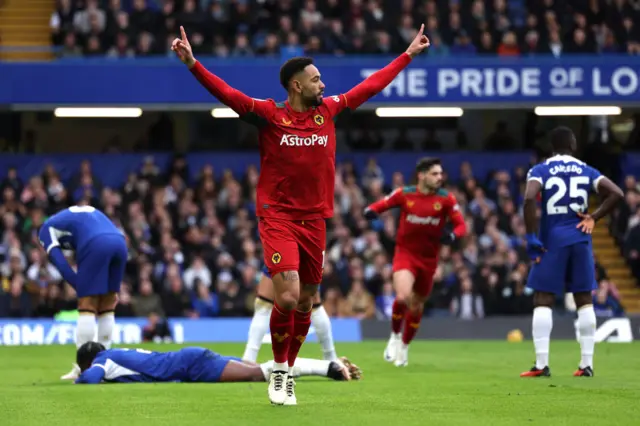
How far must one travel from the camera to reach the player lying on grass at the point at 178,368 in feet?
42.8

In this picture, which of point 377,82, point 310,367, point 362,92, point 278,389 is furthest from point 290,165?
point 310,367

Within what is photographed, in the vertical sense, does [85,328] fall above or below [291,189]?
below

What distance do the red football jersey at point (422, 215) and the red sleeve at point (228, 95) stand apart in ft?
22.3

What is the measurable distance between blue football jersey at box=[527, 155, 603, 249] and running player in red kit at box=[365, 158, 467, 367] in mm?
3032

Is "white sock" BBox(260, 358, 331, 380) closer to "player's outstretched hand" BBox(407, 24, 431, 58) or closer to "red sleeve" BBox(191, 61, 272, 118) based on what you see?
"red sleeve" BBox(191, 61, 272, 118)

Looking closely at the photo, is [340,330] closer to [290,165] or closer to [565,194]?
[565,194]

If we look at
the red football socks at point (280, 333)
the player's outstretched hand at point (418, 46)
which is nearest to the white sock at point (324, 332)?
the red football socks at point (280, 333)

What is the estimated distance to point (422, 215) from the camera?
17172 mm

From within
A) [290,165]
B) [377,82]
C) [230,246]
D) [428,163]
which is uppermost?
[377,82]

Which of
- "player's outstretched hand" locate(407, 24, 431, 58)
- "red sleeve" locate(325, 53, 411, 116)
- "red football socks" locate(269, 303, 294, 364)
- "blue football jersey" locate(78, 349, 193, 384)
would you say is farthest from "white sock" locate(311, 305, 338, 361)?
"player's outstretched hand" locate(407, 24, 431, 58)

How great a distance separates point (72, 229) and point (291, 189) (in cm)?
497

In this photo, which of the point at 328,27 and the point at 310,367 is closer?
the point at 310,367

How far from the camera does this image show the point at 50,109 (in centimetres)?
3023

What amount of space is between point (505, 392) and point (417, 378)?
2491 millimetres
